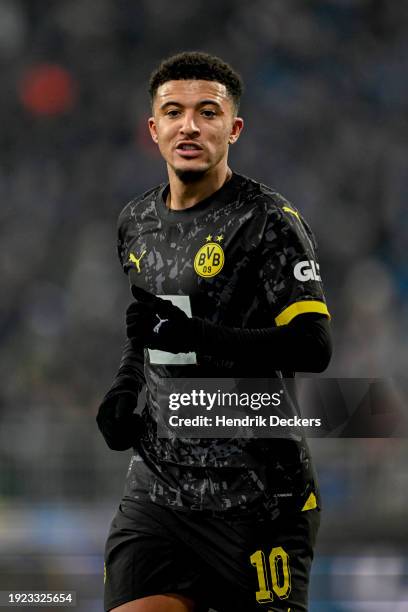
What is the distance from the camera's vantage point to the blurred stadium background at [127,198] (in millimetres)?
4840

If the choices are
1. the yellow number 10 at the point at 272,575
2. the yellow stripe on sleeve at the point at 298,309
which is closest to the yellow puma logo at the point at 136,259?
the yellow stripe on sleeve at the point at 298,309

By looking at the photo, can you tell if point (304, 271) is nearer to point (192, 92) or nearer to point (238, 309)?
point (238, 309)

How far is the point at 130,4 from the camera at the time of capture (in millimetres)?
8141

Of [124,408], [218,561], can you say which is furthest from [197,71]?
[218,561]

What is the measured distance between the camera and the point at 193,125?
217 centimetres

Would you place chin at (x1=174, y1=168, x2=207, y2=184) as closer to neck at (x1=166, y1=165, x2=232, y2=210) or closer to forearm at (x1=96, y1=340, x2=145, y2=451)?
neck at (x1=166, y1=165, x2=232, y2=210)

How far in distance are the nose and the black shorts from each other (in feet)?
2.77

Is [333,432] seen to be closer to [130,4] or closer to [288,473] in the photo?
[288,473]

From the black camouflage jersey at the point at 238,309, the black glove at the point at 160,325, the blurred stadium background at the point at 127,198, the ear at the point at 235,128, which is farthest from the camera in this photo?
the blurred stadium background at the point at 127,198

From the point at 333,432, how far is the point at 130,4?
6.06 meters

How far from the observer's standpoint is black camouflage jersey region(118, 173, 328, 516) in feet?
6.79

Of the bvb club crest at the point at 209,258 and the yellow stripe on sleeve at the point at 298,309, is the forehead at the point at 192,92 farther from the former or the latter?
the yellow stripe on sleeve at the point at 298,309

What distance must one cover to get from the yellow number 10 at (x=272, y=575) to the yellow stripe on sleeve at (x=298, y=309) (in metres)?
0.51

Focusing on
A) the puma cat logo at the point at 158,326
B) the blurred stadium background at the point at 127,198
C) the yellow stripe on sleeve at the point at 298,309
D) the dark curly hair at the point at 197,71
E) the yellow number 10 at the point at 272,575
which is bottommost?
the yellow number 10 at the point at 272,575
